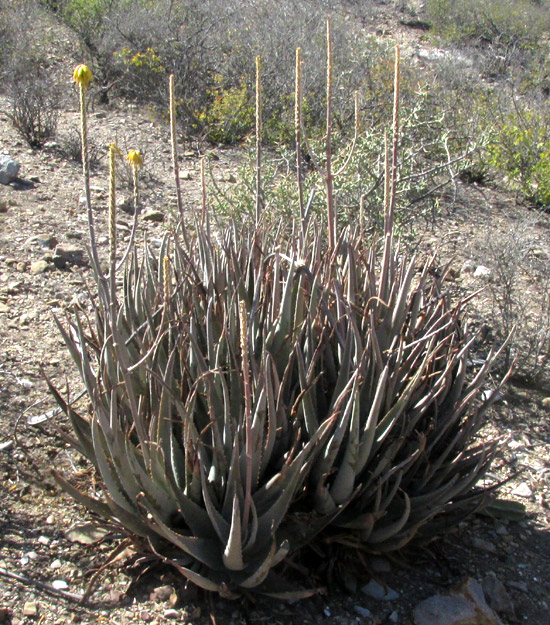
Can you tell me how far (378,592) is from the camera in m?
2.36

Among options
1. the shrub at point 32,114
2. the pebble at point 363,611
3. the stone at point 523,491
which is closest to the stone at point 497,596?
the pebble at point 363,611

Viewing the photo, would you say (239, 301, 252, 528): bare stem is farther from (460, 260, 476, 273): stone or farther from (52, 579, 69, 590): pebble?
(460, 260, 476, 273): stone

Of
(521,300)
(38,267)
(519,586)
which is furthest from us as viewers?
(521,300)

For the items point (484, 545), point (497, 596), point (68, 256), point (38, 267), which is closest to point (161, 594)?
point (497, 596)

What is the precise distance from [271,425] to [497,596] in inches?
44.6

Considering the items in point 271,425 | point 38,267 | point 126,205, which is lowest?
point 38,267

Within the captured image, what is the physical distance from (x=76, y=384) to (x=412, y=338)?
5.81ft

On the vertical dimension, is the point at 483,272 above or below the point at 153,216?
below

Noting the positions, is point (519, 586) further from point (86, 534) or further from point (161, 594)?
point (86, 534)

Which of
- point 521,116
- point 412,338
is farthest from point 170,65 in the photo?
point 412,338

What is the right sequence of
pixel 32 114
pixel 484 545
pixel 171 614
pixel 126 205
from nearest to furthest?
1. pixel 171 614
2. pixel 484 545
3. pixel 126 205
4. pixel 32 114

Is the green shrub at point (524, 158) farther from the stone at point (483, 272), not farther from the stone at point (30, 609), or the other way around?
the stone at point (30, 609)

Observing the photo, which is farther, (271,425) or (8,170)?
(8,170)

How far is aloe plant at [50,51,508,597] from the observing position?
1969 millimetres
